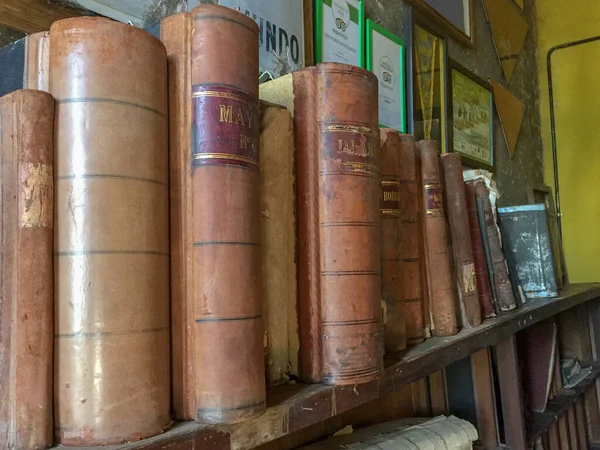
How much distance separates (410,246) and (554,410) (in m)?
0.93

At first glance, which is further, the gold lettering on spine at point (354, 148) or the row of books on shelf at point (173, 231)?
the gold lettering on spine at point (354, 148)

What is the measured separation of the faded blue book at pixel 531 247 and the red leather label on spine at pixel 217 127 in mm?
1005

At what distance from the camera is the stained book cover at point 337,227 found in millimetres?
547

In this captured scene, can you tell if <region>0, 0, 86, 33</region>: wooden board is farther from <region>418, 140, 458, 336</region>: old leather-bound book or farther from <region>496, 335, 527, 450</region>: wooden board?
<region>496, 335, 527, 450</region>: wooden board

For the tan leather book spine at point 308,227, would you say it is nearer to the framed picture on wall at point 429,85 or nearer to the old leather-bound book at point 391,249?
the old leather-bound book at point 391,249

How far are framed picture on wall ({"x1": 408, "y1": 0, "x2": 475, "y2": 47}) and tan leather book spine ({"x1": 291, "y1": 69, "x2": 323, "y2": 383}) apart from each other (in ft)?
3.15

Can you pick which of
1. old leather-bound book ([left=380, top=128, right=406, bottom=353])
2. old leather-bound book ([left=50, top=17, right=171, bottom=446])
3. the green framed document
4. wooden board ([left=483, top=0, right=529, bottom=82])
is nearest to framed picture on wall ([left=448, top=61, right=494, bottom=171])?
wooden board ([left=483, top=0, right=529, bottom=82])

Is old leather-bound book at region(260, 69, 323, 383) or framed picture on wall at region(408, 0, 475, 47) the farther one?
framed picture on wall at region(408, 0, 475, 47)

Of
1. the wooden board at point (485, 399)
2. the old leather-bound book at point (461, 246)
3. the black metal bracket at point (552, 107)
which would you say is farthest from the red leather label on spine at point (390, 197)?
the black metal bracket at point (552, 107)

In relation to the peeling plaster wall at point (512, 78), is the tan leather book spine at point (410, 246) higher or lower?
lower

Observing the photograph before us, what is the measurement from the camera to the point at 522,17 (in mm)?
2291

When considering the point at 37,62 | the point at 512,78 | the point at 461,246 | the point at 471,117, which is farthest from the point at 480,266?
the point at 512,78

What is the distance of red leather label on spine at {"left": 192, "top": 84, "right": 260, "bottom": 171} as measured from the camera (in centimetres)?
44

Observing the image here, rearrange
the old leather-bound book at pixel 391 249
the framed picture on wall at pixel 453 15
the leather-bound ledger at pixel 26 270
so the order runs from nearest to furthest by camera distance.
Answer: the leather-bound ledger at pixel 26 270 < the old leather-bound book at pixel 391 249 < the framed picture on wall at pixel 453 15
